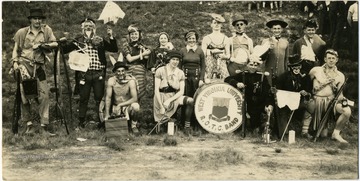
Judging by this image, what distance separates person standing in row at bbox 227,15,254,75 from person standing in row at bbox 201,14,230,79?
0.10m

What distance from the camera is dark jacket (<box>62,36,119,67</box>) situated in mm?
10680

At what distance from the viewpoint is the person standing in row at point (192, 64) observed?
10.7m

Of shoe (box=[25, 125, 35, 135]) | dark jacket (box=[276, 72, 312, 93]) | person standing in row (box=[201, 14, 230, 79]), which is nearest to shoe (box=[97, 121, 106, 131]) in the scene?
shoe (box=[25, 125, 35, 135])

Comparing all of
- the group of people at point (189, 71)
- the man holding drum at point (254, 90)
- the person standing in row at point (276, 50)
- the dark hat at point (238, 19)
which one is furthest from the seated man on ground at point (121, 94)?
the person standing in row at point (276, 50)

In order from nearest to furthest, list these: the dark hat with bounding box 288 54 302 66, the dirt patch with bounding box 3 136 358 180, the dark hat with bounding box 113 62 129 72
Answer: the dirt patch with bounding box 3 136 358 180
the dark hat with bounding box 113 62 129 72
the dark hat with bounding box 288 54 302 66

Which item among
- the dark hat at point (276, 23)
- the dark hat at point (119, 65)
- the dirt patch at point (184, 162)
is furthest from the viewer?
the dark hat at point (276, 23)

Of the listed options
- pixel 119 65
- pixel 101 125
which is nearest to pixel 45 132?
pixel 101 125

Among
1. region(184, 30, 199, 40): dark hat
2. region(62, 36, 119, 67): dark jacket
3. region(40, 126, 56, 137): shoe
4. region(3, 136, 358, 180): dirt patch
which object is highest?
region(184, 30, 199, 40): dark hat

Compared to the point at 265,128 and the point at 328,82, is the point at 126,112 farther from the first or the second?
the point at 328,82

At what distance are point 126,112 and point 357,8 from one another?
4.50m

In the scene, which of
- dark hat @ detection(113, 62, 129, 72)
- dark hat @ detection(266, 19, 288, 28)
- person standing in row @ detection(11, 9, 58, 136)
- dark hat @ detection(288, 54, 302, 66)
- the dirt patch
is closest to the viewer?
the dirt patch

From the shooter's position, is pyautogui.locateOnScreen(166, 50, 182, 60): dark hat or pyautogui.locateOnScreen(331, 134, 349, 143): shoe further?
pyautogui.locateOnScreen(331, 134, 349, 143): shoe

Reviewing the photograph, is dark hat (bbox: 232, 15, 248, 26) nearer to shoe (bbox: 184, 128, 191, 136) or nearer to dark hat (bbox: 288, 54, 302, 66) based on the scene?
dark hat (bbox: 288, 54, 302, 66)

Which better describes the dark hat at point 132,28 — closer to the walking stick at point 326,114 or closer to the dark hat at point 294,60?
the dark hat at point 294,60
